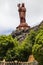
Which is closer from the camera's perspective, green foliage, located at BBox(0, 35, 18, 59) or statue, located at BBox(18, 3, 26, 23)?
green foliage, located at BBox(0, 35, 18, 59)

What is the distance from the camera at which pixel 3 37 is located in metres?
49.7

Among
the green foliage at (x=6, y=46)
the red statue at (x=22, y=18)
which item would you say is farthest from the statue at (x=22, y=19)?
the green foliage at (x=6, y=46)

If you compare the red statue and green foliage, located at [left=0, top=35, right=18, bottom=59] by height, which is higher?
green foliage, located at [left=0, top=35, right=18, bottom=59]

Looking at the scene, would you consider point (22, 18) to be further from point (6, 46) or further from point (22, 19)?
point (6, 46)

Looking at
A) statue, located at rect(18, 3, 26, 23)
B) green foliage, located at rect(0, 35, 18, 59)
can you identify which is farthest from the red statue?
green foliage, located at rect(0, 35, 18, 59)

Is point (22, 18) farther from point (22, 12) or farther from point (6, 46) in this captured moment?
point (6, 46)

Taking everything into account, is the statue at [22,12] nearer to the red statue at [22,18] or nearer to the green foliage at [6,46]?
the red statue at [22,18]

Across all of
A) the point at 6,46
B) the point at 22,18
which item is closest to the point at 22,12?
the point at 22,18

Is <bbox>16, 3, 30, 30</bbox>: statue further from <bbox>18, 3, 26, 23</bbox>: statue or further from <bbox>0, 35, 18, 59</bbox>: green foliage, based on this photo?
<bbox>0, 35, 18, 59</bbox>: green foliage

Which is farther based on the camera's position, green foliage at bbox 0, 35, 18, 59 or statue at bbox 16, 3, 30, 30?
statue at bbox 16, 3, 30, 30

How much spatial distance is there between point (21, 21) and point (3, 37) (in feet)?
155

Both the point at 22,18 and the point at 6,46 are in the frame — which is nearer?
the point at 6,46

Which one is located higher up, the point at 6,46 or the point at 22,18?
the point at 6,46

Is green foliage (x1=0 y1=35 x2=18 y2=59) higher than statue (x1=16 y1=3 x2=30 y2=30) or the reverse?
higher
